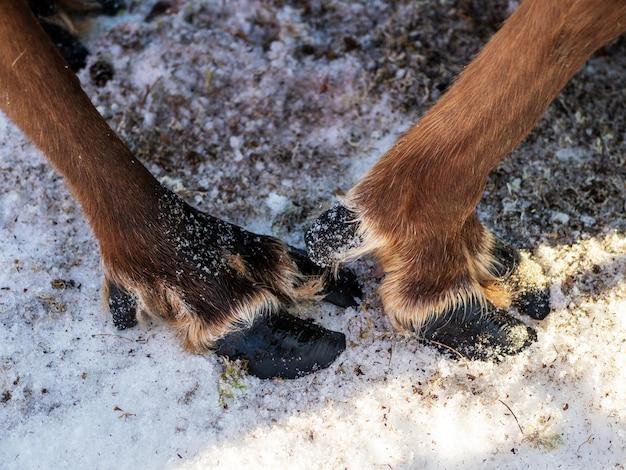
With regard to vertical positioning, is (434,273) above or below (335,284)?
above

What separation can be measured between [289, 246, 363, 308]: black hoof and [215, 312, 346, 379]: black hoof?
0.17m

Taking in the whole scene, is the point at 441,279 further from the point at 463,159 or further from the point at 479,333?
the point at 463,159

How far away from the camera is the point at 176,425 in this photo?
7.08 ft

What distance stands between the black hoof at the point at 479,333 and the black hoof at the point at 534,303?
9 centimetres

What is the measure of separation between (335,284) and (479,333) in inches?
20.6

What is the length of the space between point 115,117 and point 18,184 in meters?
0.48

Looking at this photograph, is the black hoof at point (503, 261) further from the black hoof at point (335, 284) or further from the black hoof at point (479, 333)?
the black hoof at point (335, 284)

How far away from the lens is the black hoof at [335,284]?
7.66ft

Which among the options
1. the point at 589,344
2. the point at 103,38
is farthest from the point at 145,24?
the point at 589,344

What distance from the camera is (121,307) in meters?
2.19

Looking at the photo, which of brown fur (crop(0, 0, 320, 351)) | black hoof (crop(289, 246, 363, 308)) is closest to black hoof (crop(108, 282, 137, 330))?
brown fur (crop(0, 0, 320, 351))

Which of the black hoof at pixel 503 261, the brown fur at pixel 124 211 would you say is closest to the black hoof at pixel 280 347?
the brown fur at pixel 124 211

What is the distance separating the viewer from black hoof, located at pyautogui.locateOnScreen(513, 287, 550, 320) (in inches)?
91.3

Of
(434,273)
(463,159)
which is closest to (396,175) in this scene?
(463,159)
